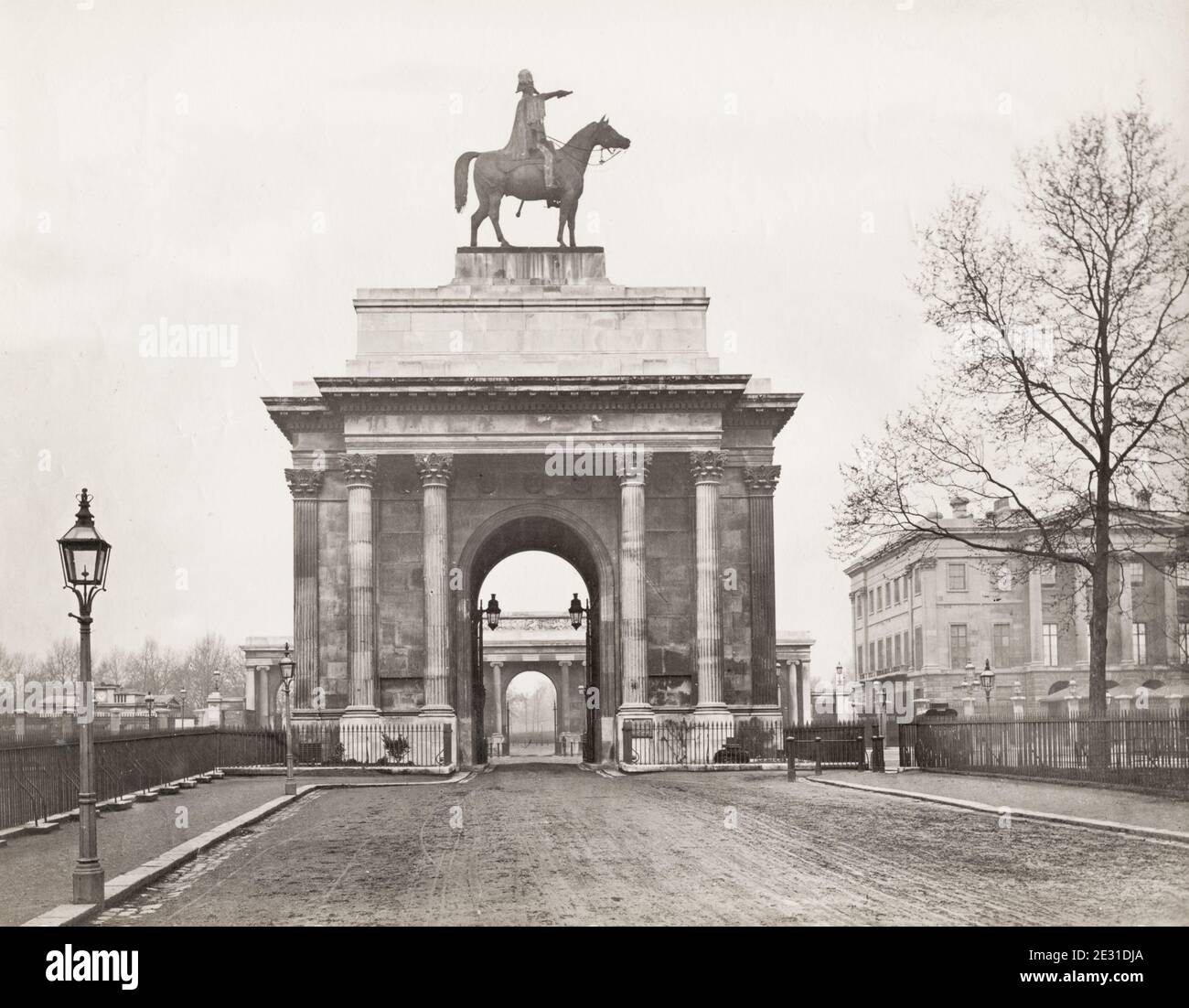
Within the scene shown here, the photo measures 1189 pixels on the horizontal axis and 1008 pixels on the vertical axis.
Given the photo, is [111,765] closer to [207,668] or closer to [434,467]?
[434,467]

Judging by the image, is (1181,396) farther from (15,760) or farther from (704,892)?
(15,760)

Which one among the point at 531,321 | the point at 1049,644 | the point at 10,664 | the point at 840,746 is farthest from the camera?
the point at 1049,644

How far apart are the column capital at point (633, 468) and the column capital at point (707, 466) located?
126 cm

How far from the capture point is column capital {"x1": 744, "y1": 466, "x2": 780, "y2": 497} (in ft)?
153

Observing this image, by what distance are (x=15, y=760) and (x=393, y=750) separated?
20.2 meters

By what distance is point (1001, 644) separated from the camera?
97.9 metres

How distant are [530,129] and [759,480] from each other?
39.4 feet

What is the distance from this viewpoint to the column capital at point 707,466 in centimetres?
4444

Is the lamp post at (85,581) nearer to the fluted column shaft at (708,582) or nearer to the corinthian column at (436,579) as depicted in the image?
the corinthian column at (436,579)

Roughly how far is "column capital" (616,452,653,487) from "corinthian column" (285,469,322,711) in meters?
8.92

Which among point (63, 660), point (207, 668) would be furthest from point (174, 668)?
point (63, 660)

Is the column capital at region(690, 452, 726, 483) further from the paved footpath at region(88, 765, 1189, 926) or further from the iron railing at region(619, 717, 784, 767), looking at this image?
the paved footpath at region(88, 765, 1189, 926)

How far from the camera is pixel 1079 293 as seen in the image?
32094mm

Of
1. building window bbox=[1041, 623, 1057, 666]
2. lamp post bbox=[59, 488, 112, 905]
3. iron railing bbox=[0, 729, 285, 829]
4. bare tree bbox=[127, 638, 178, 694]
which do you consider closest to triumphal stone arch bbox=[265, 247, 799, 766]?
iron railing bbox=[0, 729, 285, 829]
